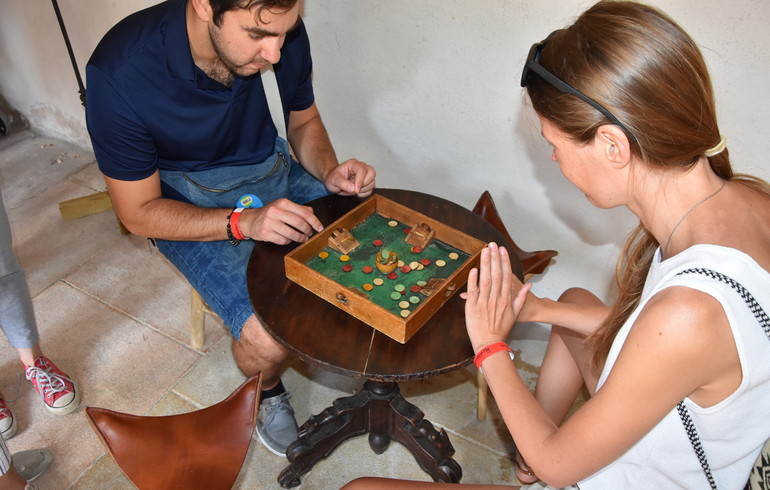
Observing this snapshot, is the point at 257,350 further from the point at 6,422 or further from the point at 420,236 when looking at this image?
the point at 6,422

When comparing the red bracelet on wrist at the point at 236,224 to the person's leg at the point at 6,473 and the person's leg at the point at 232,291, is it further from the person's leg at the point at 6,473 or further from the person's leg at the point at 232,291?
the person's leg at the point at 6,473

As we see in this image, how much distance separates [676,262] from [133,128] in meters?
1.51

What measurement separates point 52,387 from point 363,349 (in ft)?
4.75

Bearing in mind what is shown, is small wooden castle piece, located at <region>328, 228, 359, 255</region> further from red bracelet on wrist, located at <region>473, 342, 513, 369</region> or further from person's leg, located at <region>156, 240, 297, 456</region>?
red bracelet on wrist, located at <region>473, 342, 513, 369</region>

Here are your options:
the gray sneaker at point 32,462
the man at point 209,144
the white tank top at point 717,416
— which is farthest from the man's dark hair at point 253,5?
the gray sneaker at point 32,462

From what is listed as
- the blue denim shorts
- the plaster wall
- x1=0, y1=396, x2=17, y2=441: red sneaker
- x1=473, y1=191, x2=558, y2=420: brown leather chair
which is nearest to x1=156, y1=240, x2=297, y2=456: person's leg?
the blue denim shorts

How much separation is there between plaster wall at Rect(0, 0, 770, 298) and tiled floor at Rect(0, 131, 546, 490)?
0.64 metres

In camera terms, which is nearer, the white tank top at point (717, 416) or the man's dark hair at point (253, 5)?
the white tank top at point (717, 416)

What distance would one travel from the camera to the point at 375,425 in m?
2.09

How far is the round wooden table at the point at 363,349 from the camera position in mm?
1434

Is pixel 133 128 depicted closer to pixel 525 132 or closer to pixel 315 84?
pixel 315 84

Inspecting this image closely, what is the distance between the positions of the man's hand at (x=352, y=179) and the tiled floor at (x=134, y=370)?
846mm

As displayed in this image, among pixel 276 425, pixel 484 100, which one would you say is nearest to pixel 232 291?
pixel 276 425

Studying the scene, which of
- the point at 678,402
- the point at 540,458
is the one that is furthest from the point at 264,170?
the point at 678,402
